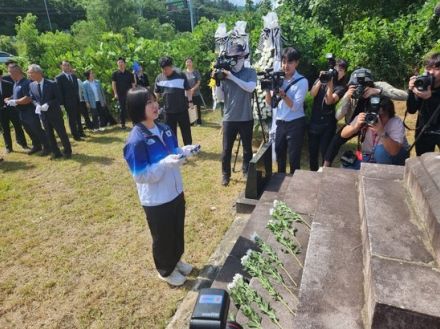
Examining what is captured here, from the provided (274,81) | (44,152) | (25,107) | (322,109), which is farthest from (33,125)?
(322,109)

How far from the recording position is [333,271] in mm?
2057

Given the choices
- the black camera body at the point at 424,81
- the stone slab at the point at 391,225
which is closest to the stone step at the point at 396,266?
the stone slab at the point at 391,225

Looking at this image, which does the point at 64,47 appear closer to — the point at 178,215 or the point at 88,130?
the point at 88,130

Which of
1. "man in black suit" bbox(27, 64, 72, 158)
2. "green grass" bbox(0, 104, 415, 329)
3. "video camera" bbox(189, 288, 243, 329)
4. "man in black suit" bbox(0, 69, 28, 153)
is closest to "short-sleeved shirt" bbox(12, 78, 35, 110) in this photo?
"man in black suit" bbox(27, 64, 72, 158)

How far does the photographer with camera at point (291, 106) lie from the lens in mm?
4277

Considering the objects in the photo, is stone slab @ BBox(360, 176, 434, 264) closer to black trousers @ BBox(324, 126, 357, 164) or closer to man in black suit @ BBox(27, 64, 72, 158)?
black trousers @ BBox(324, 126, 357, 164)

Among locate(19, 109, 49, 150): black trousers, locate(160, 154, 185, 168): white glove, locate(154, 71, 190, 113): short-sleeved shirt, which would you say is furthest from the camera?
locate(19, 109, 49, 150): black trousers

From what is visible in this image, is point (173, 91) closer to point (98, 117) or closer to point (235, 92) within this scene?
point (235, 92)

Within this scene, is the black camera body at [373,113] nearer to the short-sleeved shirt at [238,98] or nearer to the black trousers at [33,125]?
the short-sleeved shirt at [238,98]

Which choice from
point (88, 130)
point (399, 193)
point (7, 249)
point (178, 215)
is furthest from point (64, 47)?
point (399, 193)

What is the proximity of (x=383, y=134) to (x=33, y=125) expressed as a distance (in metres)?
7.10

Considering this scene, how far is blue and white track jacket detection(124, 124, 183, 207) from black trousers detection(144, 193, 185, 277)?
8 centimetres

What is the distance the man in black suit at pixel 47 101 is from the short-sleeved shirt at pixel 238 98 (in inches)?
155

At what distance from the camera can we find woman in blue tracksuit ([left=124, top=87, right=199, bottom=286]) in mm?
2734
